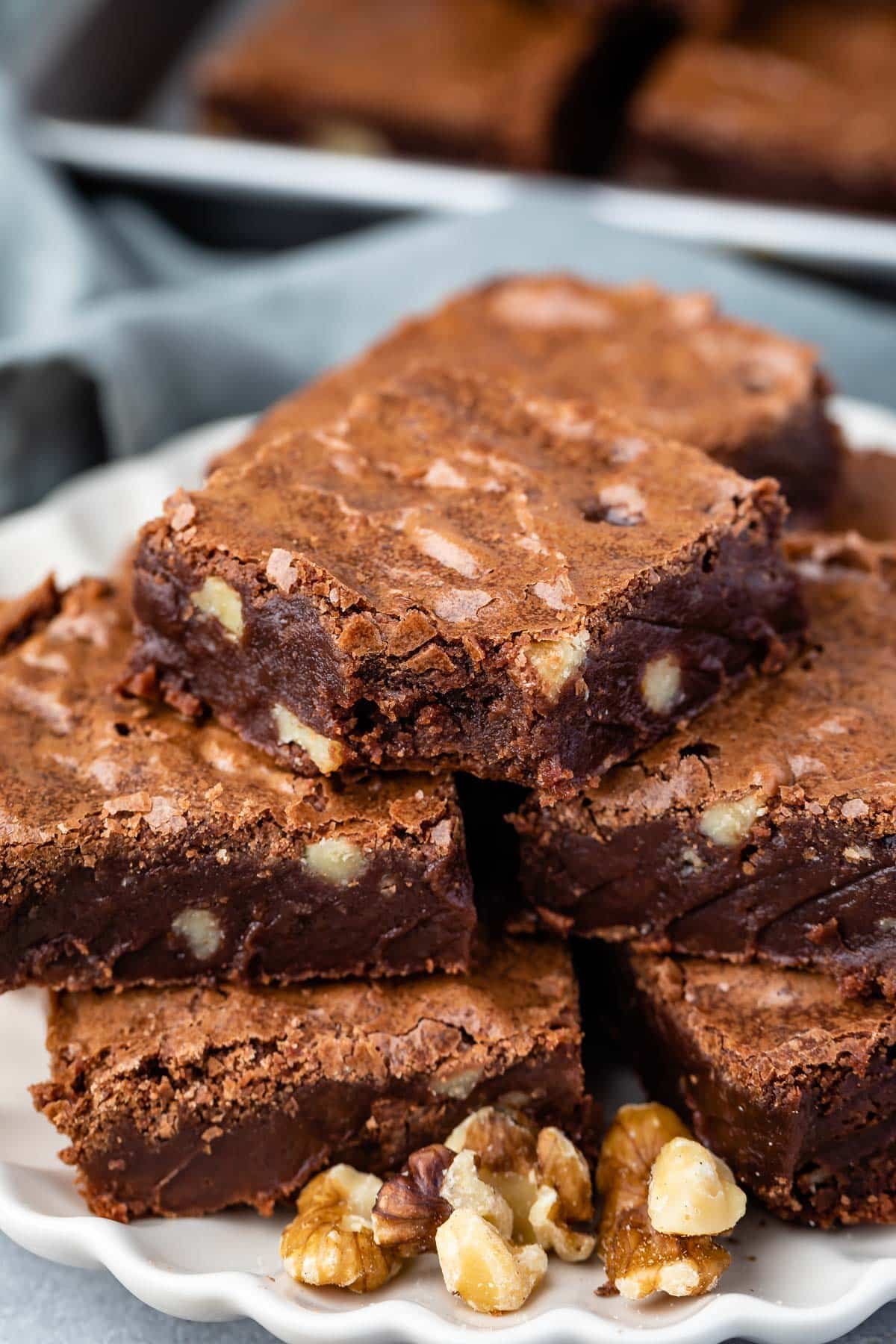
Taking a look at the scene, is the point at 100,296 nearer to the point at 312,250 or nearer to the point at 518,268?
the point at 312,250

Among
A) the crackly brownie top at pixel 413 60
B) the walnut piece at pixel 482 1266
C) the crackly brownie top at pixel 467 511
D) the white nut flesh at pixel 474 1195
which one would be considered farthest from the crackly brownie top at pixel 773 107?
the walnut piece at pixel 482 1266

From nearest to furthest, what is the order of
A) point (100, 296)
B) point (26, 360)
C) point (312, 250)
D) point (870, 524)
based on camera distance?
point (870, 524)
point (26, 360)
point (100, 296)
point (312, 250)

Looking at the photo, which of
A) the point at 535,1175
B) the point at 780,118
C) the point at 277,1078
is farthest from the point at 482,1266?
the point at 780,118

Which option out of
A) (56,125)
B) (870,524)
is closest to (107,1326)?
(870,524)

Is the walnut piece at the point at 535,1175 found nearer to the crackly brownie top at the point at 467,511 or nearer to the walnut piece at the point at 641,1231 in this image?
the walnut piece at the point at 641,1231

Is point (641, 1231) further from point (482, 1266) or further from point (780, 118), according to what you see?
point (780, 118)
